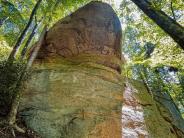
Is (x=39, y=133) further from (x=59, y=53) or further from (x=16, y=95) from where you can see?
(x=59, y=53)

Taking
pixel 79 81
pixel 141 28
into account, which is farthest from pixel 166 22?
pixel 141 28

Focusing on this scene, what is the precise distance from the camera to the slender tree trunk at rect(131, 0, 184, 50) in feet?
24.5

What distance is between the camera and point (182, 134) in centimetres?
1233

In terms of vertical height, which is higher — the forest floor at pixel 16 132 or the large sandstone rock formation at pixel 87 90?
the large sandstone rock formation at pixel 87 90

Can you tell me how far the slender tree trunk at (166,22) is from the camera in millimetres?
7475

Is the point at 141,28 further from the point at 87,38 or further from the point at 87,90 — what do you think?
the point at 87,90

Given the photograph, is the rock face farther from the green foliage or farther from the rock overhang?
the green foliage

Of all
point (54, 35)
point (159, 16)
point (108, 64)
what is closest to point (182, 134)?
point (108, 64)

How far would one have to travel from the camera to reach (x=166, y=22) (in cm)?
818

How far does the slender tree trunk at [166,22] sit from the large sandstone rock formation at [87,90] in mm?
2866

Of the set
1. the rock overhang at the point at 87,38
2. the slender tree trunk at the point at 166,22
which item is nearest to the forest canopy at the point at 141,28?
the slender tree trunk at the point at 166,22

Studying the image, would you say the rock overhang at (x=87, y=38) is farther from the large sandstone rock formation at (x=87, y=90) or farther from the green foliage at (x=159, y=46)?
the green foliage at (x=159, y=46)

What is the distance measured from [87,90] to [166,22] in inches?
131

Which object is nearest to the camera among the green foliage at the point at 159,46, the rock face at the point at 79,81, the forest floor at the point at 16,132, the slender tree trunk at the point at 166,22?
the forest floor at the point at 16,132
